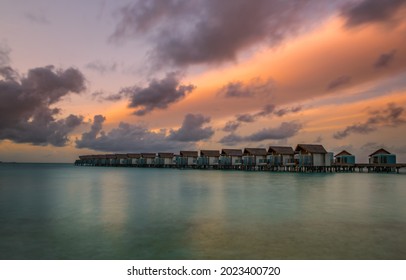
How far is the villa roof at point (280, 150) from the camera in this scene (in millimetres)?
59750

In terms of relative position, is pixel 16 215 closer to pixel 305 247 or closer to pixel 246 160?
pixel 305 247

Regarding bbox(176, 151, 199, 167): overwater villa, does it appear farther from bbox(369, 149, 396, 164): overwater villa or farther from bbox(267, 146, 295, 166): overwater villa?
bbox(369, 149, 396, 164): overwater villa

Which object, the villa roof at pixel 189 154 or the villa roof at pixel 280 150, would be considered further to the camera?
the villa roof at pixel 189 154

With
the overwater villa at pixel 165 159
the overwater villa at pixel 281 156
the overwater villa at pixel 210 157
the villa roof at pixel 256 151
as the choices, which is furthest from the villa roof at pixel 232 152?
the overwater villa at pixel 165 159

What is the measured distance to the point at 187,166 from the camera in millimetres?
83125

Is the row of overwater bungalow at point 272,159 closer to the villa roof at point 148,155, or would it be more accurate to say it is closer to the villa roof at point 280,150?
the villa roof at point 280,150

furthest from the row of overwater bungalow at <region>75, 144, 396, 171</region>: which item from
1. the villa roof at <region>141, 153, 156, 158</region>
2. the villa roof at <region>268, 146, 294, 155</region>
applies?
the villa roof at <region>141, 153, 156, 158</region>

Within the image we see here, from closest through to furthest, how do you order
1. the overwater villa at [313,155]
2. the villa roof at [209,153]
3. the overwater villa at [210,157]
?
the overwater villa at [313,155]
the overwater villa at [210,157]
the villa roof at [209,153]

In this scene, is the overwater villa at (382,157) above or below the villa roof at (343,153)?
below

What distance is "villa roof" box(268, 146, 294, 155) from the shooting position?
5975 centimetres

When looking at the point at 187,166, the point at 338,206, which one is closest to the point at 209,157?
the point at 187,166

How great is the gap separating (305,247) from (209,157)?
67.8 m

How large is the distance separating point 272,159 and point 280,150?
260cm

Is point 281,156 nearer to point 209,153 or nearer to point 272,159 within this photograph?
point 272,159
